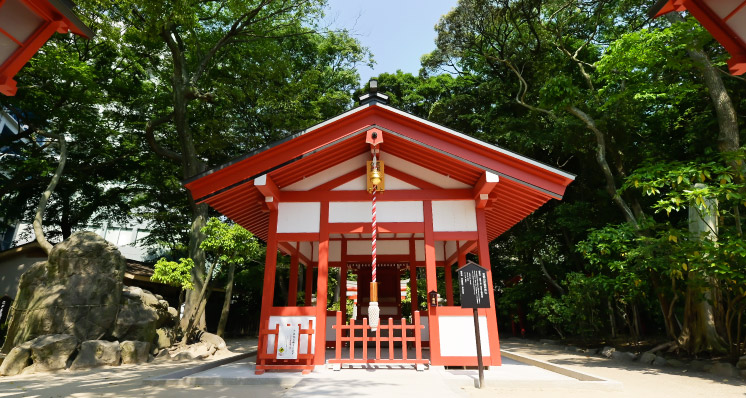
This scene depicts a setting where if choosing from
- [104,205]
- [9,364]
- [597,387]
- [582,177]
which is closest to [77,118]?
[104,205]

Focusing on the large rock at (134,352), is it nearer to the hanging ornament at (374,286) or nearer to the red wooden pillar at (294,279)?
the red wooden pillar at (294,279)

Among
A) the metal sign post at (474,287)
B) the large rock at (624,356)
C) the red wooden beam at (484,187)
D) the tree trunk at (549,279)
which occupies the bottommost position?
the large rock at (624,356)

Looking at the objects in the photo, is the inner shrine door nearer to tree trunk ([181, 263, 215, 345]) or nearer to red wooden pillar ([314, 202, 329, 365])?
red wooden pillar ([314, 202, 329, 365])

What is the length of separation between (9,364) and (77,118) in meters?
12.6

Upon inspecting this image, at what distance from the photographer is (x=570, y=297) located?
12.9m

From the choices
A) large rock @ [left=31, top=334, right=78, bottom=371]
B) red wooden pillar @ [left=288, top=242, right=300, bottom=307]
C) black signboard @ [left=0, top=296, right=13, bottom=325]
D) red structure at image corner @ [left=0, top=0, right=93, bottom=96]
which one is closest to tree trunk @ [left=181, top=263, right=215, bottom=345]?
large rock @ [left=31, top=334, right=78, bottom=371]

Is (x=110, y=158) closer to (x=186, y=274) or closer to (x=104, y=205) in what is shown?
(x=104, y=205)

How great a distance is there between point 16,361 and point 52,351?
60 cm

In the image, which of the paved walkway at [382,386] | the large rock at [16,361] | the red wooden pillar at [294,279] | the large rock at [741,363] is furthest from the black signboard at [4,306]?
the large rock at [741,363]

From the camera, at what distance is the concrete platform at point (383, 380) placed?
15.9 feet

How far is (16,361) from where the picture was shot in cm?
813

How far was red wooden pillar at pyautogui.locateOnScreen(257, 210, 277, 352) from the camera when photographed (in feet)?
21.9

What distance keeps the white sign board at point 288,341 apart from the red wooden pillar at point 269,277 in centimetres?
27

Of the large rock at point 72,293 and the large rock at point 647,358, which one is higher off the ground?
the large rock at point 72,293
